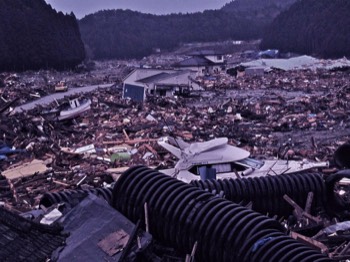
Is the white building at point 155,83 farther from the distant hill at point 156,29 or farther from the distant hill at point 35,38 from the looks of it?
the distant hill at point 156,29

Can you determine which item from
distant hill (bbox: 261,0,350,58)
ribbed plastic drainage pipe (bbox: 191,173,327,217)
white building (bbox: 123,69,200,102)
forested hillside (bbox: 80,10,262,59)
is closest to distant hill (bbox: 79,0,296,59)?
forested hillside (bbox: 80,10,262,59)

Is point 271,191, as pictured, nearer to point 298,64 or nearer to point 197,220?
point 197,220

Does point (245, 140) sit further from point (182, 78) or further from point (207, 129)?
point (182, 78)

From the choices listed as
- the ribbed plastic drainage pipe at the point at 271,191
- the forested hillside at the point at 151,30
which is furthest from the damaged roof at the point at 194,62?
the ribbed plastic drainage pipe at the point at 271,191

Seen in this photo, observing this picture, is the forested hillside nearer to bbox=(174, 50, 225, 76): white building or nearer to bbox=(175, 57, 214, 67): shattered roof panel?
bbox=(174, 50, 225, 76): white building

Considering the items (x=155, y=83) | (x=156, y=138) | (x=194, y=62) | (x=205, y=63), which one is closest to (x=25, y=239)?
(x=156, y=138)

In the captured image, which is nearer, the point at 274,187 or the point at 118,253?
the point at 118,253

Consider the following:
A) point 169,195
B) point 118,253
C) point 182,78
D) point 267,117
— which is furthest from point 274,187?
point 182,78
